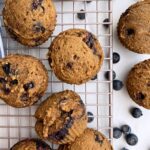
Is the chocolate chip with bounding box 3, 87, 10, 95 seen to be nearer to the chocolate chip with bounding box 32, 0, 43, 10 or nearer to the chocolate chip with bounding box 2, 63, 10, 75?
the chocolate chip with bounding box 2, 63, 10, 75

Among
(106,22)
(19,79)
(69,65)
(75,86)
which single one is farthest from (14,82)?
(106,22)

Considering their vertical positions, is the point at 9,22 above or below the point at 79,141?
above

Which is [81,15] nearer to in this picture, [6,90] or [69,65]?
[69,65]

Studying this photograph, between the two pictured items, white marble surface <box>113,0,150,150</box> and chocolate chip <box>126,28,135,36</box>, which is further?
white marble surface <box>113,0,150,150</box>

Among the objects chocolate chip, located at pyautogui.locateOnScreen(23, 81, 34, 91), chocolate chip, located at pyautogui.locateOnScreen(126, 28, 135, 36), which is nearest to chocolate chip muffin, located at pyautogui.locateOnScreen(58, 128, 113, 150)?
chocolate chip, located at pyautogui.locateOnScreen(23, 81, 34, 91)

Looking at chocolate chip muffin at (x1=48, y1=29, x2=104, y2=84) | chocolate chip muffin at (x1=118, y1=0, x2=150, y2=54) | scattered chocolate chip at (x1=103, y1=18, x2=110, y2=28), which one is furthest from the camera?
scattered chocolate chip at (x1=103, y1=18, x2=110, y2=28)

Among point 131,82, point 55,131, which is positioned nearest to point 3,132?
point 55,131

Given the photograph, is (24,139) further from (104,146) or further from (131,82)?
(131,82)
